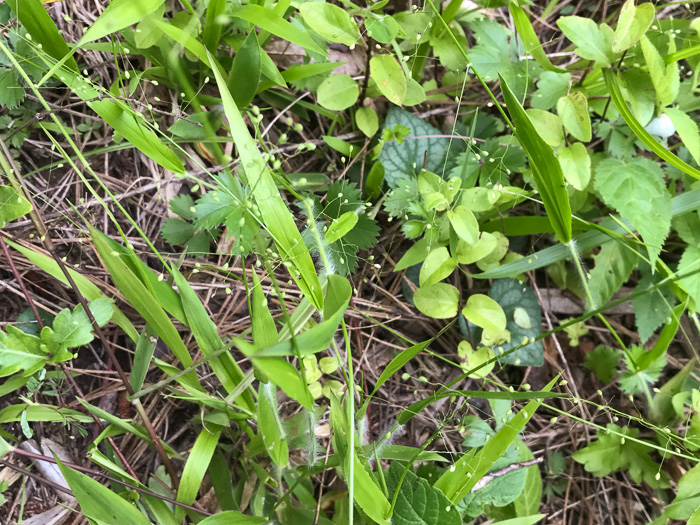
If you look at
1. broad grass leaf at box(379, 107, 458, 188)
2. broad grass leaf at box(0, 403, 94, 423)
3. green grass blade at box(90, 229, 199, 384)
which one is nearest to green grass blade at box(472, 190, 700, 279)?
broad grass leaf at box(379, 107, 458, 188)

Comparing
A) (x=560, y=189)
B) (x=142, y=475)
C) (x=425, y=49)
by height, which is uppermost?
(x=425, y=49)

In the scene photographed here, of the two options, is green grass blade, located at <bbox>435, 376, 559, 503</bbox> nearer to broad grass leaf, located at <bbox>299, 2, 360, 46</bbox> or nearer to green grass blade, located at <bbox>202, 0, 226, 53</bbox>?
broad grass leaf, located at <bbox>299, 2, 360, 46</bbox>

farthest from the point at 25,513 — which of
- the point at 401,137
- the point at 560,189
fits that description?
the point at 560,189

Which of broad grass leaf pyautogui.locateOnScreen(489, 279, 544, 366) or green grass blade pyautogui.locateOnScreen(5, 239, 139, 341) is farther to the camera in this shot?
broad grass leaf pyautogui.locateOnScreen(489, 279, 544, 366)

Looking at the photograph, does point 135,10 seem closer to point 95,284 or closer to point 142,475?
point 95,284

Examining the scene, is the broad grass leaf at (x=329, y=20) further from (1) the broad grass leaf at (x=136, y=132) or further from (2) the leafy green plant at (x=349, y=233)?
(1) the broad grass leaf at (x=136, y=132)

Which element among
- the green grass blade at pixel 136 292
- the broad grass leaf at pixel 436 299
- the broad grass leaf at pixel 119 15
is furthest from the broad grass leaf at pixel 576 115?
the green grass blade at pixel 136 292

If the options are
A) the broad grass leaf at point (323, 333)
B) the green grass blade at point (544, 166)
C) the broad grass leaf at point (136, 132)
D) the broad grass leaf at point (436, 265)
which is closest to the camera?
the broad grass leaf at point (323, 333)
